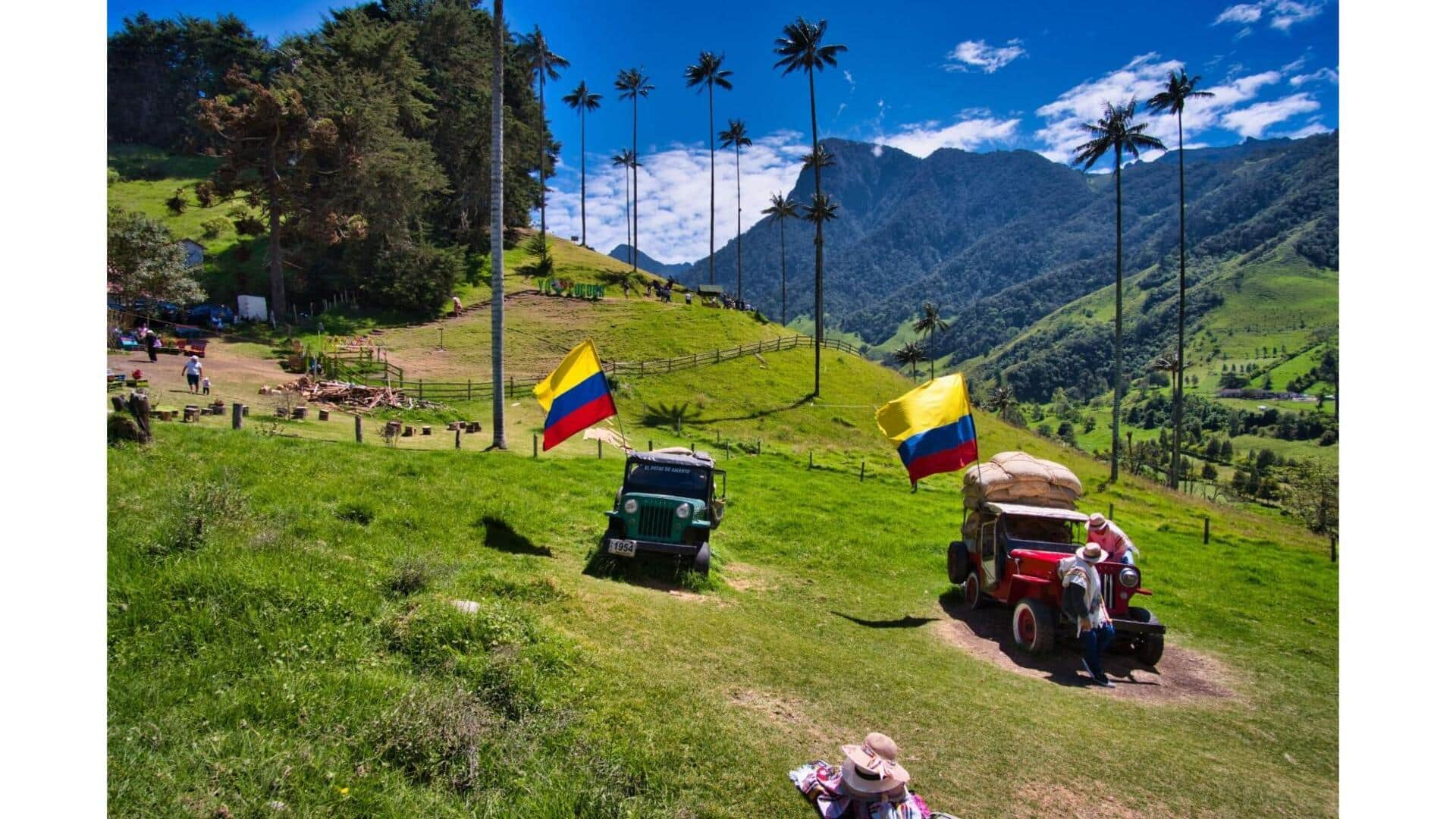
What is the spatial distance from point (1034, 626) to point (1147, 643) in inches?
80.8

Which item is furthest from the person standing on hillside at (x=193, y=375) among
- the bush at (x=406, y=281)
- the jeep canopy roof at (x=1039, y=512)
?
the jeep canopy roof at (x=1039, y=512)

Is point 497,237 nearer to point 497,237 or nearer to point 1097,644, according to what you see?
point 497,237

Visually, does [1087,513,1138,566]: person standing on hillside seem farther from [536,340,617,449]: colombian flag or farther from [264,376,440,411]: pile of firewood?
[264,376,440,411]: pile of firewood

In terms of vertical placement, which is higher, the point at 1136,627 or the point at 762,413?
the point at 762,413

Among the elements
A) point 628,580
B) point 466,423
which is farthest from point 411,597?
point 466,423

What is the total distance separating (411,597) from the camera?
294 inches

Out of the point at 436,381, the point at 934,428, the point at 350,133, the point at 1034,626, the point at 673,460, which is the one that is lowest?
the point at 1034,626

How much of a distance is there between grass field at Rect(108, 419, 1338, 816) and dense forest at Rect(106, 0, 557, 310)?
28.0 meters

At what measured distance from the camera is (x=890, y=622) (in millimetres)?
12820

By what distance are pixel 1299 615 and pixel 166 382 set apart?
37887 mm

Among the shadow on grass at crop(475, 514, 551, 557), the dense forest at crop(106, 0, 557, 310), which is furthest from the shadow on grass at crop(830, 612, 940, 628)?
the dense forest at crop(106, 0, 557, 310)

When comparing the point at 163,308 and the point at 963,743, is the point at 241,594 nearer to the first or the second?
the point at 963,743

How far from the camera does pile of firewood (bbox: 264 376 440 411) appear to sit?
97.2ft

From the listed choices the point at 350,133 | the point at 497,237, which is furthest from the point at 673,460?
the point at 350,133
